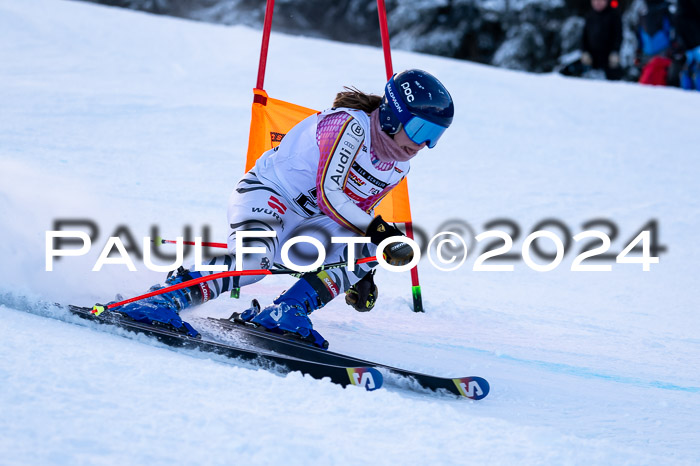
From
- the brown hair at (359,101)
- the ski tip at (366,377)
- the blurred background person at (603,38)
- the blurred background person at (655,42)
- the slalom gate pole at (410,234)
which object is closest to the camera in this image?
the ski tip at (366,377)

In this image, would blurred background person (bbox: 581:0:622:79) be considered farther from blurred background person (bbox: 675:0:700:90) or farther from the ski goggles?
the ski goggles

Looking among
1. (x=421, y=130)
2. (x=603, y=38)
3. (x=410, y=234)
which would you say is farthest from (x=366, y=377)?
(x=603, y=38)

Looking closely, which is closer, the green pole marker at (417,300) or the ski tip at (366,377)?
the ski tip at (366,377)

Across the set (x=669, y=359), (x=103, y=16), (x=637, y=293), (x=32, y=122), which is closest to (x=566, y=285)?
(x=637, y=293)

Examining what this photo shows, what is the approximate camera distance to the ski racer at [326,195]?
3.23m

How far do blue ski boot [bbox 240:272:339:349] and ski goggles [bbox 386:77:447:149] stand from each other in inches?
28.4

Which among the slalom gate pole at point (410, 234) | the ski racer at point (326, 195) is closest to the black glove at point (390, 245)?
the ski racer at point (326, 195)

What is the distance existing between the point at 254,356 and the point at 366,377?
45cm

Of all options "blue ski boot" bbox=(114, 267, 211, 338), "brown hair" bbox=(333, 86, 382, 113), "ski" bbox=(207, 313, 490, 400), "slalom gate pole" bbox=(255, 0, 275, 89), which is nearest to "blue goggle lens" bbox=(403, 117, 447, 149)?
"brown hair" bbox=(333, 86, 382, 113)

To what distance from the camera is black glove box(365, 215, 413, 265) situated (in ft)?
10.6

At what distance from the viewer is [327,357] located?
10.2 feet

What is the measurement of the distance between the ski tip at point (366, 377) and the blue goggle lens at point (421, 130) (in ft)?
3.42

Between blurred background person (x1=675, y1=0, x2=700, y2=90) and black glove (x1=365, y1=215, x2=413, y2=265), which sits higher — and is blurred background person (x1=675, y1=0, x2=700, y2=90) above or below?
above

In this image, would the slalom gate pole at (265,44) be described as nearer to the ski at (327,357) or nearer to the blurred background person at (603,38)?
the ski at (327,357)
